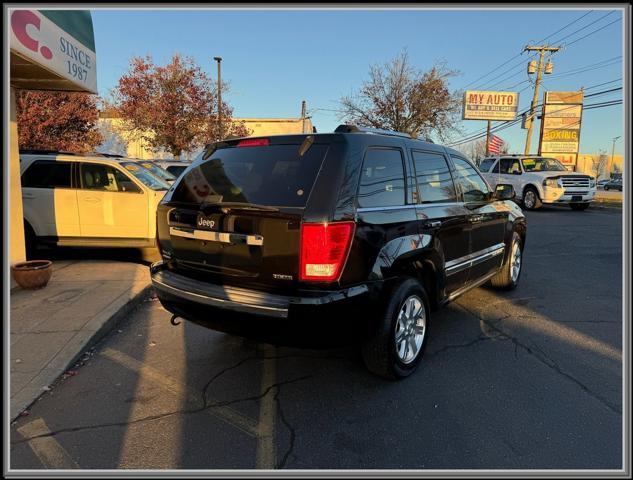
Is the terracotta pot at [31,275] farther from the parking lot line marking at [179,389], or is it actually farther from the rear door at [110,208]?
the parking lot line marking at [179,389]

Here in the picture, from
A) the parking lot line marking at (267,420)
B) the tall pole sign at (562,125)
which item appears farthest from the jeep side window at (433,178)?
the tall pole sign at (562,125)

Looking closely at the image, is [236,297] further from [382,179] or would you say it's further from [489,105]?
[489,105]

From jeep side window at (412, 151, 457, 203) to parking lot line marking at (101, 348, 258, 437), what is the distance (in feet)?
7.44

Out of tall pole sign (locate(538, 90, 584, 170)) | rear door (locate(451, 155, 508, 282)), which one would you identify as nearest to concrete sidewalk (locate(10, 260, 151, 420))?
rear door (locate(451, 155, 508, 282))

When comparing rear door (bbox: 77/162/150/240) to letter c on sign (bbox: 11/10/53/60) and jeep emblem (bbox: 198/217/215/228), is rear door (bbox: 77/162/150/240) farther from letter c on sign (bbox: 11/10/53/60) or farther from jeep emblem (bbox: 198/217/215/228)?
jeep emblem (bbox: 198/217/215/228)

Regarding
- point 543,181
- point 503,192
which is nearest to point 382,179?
point 503,192

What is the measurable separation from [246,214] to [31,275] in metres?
4.09

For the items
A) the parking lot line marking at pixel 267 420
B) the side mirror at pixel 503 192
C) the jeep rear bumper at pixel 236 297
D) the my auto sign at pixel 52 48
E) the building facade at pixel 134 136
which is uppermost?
the building facade at pixel 134 136

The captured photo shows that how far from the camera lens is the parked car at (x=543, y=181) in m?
15.9

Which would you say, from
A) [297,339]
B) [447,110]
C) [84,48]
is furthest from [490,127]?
[297,339]

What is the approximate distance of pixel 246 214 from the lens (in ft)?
9.43

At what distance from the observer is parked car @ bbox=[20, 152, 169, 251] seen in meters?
7.36

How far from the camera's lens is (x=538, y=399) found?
3021mm

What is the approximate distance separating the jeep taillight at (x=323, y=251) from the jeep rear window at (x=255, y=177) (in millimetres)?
243
